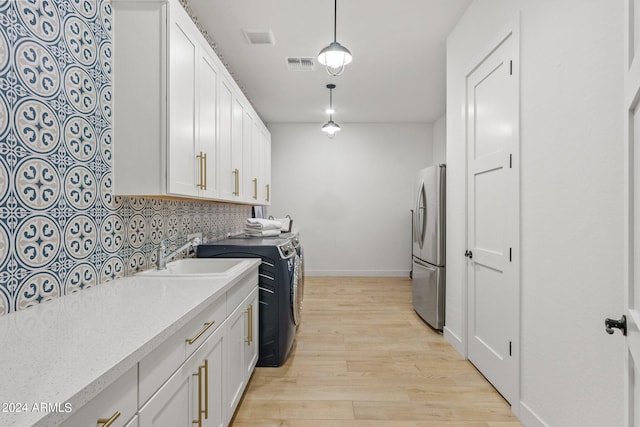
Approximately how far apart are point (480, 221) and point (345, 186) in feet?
11.9

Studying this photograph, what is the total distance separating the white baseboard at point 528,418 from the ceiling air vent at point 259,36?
3.39m

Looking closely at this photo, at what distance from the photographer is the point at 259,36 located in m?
3.03

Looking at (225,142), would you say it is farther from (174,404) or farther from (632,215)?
(632,215)

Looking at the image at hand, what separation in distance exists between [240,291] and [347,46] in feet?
8.53

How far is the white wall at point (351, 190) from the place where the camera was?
588 centimetres

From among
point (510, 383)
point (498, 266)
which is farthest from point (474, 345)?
point (498, 266)

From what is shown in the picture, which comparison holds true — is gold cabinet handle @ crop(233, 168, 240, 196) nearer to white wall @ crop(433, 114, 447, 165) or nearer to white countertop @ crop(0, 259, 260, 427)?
white countertop @ crop(0, 259, 260, 427)

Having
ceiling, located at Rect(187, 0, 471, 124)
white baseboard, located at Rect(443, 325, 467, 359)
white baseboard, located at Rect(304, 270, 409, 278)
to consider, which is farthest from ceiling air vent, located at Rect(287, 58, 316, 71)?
white baseboard, located at Rect(304, 270, 409, 278)

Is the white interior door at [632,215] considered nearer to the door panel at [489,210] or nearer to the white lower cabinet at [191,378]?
the door panel at [489,210]

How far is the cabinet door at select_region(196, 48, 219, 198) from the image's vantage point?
1989 mm

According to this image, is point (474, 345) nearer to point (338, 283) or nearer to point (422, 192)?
point (422, 192)

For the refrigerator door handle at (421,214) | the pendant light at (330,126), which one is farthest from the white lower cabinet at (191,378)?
the pendant light at (330,126)

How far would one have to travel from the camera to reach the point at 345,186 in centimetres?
591

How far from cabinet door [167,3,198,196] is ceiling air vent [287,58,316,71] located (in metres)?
1.77
